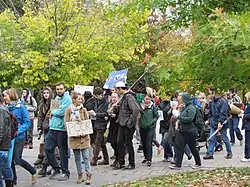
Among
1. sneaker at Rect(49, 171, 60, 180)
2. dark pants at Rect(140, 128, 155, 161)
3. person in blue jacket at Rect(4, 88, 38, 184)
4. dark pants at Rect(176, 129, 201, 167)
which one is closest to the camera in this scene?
person in blue jacket at Rect(4, 88, 38, 184)

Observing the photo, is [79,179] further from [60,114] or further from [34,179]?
[60,114]

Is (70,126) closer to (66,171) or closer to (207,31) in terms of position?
(66,171)

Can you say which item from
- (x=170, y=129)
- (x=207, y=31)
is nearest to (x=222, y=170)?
(x=170, y=129)

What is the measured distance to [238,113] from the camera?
1432 centimetres

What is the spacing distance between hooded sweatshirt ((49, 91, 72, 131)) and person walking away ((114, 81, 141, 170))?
161 cm

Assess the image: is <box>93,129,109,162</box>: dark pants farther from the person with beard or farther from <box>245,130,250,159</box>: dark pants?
<box>245,130,250,159</box>: dark pants

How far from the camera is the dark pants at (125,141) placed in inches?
399

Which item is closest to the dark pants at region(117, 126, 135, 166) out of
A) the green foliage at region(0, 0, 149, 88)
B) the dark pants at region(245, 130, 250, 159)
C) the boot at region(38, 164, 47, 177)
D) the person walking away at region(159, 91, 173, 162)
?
the person walking away at region(159, 91, 173, 162)

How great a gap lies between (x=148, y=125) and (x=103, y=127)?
1.05 m

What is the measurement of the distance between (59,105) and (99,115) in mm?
1871

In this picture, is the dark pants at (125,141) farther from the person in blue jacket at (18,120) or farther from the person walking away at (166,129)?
the person in blue jacket at (18,120)

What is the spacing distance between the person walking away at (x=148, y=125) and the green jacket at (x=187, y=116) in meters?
1.01

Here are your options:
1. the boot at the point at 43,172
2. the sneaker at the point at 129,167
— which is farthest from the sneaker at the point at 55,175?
the sneaker at the point at 129,167

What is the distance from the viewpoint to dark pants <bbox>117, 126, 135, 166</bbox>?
10.1 meters
